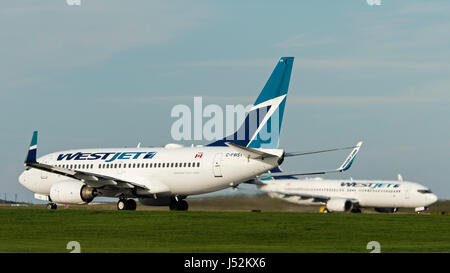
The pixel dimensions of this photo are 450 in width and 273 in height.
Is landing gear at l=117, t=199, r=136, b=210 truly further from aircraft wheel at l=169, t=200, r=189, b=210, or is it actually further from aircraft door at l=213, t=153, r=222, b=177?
aircraft door at l=213, t=153, r=222, b=177

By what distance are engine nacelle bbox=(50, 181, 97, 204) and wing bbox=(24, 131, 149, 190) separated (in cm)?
53

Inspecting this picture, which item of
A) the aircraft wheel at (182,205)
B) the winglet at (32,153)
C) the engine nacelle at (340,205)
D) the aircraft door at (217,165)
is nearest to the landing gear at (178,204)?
the aircraft wheel at (182,205)

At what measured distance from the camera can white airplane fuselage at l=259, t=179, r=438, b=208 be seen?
8731 centimetres

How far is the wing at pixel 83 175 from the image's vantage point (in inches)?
1935

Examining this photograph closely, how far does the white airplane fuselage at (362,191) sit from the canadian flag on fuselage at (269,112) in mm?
36450

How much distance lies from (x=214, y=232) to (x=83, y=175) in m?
16.5

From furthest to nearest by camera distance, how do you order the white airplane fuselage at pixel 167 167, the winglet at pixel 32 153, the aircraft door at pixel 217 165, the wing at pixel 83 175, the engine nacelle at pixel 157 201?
the engine nacelle at pixel 157 201, the aircraft door at pixel 217 165, the wing at pixel 83 175, the white airplane fuselage at pixel 167 167, the winglet at pixel 32 153

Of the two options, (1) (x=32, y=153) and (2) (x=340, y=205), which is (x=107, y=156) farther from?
(2) (x=340, y=205)

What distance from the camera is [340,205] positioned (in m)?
89.4

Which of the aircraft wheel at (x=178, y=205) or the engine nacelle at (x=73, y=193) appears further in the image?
the aircraft wheel at (x=178, y=205)

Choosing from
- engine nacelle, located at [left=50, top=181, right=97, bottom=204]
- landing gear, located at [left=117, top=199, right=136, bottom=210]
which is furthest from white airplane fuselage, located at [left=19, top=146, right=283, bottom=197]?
engine nacelle, located at [left=50, top=181, right=97, bottom=204]

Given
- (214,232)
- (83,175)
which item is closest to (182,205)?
(83,175)

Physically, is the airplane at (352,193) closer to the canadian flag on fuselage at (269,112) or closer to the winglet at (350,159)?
the winglet at (350,159)

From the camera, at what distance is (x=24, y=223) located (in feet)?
130
